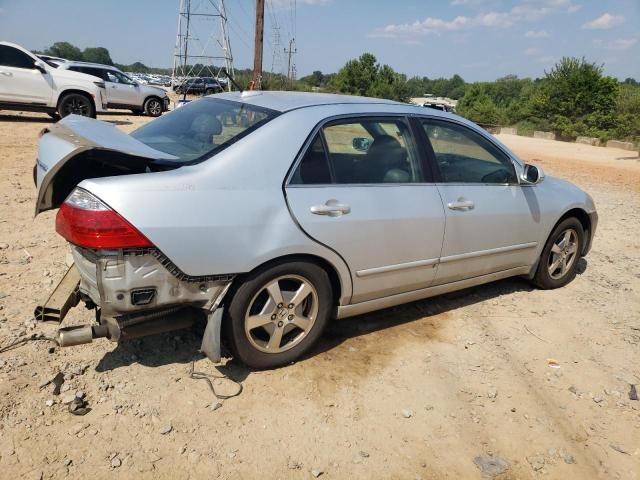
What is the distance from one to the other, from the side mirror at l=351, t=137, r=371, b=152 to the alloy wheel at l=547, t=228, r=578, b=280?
2135 millimetres

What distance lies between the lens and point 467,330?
388 cm

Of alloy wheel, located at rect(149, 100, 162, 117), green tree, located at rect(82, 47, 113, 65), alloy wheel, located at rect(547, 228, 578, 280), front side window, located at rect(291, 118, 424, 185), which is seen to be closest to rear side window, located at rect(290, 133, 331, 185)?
front side window, located at rect(291, 118, 424, 185)

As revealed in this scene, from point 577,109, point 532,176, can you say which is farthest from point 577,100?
point 532,176

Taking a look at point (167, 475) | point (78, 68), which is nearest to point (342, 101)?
point (167, 475)

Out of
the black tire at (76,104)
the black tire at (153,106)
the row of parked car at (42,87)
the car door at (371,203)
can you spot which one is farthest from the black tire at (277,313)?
the black tire at (153,106)

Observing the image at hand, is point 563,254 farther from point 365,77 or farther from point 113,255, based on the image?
point 365,77

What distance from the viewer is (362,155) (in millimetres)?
3439

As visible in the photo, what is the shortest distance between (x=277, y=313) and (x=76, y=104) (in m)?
12.9

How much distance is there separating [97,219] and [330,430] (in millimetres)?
1586

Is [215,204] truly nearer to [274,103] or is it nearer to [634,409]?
[274,103]

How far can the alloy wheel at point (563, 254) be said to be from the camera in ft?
15.1

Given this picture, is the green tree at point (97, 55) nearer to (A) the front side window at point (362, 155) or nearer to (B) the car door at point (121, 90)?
(B) the car door at point (121, 90)

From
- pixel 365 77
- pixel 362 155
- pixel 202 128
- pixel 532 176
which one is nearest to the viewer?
pixel 202 128

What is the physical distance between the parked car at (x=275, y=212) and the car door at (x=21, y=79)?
1140 centimetres
